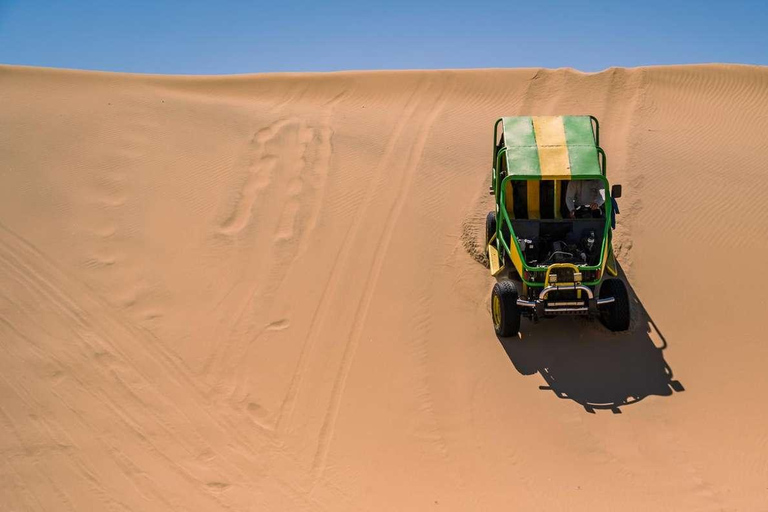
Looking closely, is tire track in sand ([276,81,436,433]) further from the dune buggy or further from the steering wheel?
the steering wheel

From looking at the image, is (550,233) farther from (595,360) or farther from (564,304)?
(595,360)

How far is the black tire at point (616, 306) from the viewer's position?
8.81 meters

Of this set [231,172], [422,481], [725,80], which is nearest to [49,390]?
A: [422,481]

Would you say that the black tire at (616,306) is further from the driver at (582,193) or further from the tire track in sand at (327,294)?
the tire track in sand at (327,294)

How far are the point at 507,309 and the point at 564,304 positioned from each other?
73 cm

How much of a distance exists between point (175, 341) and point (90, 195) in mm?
5139

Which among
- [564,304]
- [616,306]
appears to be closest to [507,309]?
[564,304]

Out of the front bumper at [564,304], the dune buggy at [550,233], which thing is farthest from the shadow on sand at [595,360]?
the front bumper at [564,304]

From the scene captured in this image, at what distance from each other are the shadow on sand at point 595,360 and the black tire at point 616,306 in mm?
258

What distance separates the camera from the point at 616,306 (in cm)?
881

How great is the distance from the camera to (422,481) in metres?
7.02

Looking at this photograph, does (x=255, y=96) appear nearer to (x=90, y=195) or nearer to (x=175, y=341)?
(x=90, y=195)

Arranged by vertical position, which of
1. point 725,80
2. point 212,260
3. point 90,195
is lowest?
point 212,260

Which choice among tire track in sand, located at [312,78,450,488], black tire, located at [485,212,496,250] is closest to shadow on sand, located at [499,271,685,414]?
black tire, located at [485,212,496,250]
